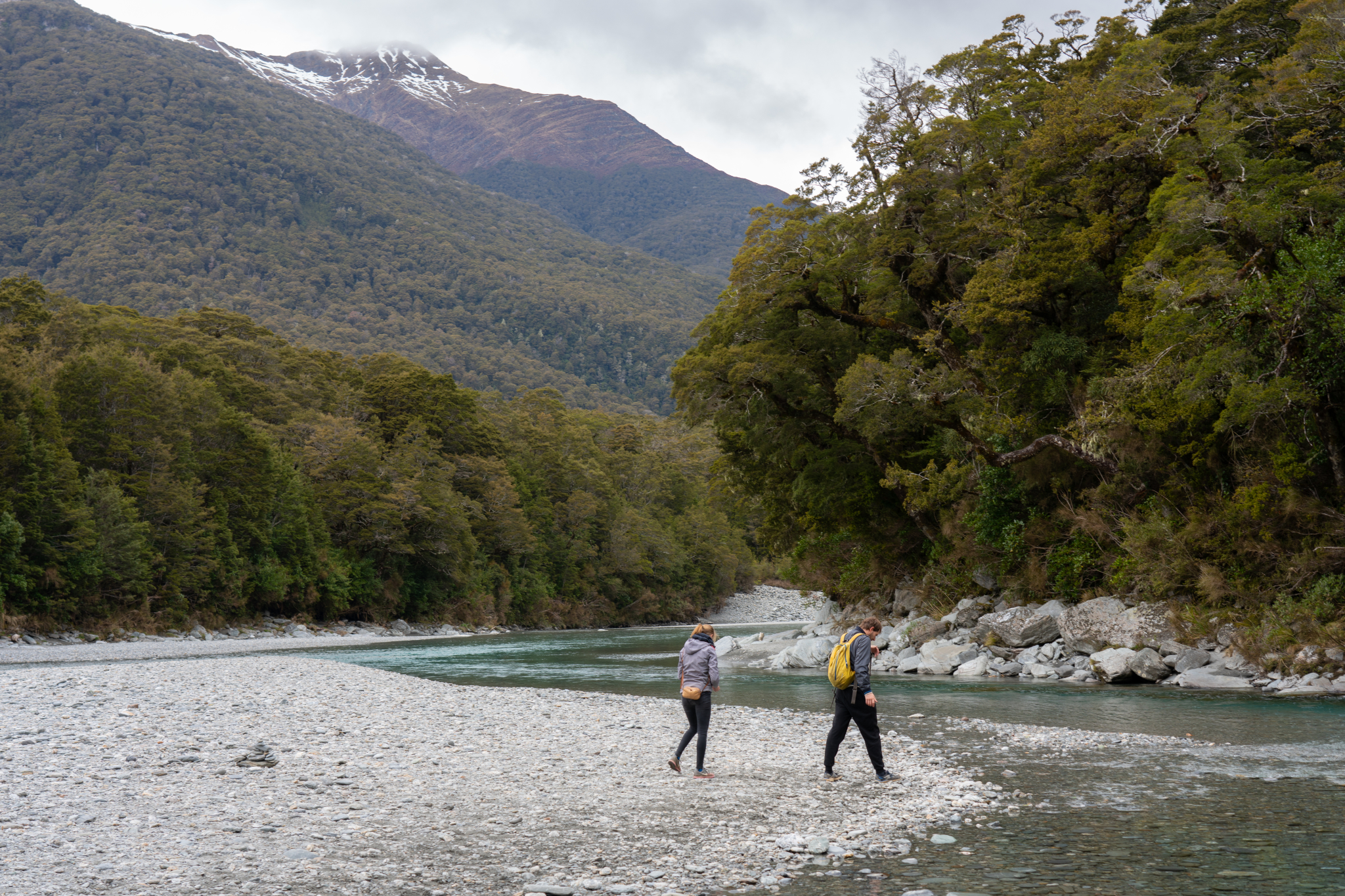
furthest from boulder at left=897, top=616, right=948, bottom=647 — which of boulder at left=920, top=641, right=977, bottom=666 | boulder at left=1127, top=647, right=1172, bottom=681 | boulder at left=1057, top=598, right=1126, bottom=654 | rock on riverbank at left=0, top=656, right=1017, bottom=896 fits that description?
rock on riverbank at left=0, top=656, right=1017, bottom=896

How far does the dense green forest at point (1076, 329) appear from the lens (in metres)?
19.2

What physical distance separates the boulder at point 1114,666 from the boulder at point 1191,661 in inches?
35.4

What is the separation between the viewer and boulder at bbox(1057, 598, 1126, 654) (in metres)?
22.6

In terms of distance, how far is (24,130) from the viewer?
560ft

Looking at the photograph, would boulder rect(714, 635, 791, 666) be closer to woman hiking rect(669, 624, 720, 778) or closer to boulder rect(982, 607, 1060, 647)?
boulder rect(982, 607, 1060, 647)

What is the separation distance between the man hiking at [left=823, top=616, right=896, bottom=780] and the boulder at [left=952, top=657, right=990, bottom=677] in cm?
1454

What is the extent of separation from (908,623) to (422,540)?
39.5 m

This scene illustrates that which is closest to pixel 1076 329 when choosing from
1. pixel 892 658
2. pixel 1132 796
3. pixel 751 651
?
pixel 892 658

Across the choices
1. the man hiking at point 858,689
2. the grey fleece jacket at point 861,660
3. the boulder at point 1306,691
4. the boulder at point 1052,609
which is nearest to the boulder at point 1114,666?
the boulder at point 1306,691

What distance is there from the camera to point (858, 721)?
10.4 meters

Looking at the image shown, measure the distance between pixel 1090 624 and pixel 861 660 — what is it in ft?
50.9

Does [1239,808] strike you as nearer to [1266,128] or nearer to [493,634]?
[1266,128]

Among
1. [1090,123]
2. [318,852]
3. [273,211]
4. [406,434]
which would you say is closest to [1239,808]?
[318,852]

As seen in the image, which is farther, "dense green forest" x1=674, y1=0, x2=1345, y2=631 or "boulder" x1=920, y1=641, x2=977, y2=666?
"boulder" x1=920, y1=641, x2=977, y2=666
